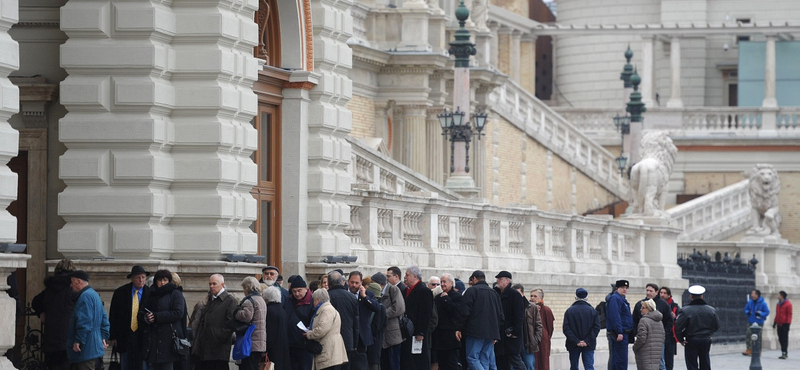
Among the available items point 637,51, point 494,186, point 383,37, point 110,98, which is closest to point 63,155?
point 110,98

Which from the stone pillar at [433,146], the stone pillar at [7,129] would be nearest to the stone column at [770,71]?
the stone pillar at [433,146]

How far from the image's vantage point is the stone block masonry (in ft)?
56.0

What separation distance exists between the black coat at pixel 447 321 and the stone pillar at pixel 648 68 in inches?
1518

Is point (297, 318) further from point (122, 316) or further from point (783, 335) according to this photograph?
point (783, 335)

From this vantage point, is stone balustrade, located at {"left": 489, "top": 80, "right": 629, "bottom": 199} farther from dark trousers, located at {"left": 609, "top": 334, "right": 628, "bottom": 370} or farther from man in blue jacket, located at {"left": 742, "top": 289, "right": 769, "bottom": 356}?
dark trousers, located at {"left": 609, "top": 334, "right": 628, "bottom": 370}

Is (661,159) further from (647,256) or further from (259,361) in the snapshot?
(259,361)

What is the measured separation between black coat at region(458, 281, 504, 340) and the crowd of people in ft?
0.04

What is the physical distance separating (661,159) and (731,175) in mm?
23682

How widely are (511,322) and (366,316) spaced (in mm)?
3071

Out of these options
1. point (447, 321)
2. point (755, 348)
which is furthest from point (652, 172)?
point (447, 321)

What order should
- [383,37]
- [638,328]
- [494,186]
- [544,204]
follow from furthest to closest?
[544,204] < [494,186] < [383,37] < [638,328]

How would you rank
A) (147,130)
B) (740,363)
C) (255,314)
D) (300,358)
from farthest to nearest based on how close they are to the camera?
(740,363) < (300,358) < (147,130) < (255,314)

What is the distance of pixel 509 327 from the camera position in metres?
21.4

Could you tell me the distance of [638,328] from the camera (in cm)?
2256
